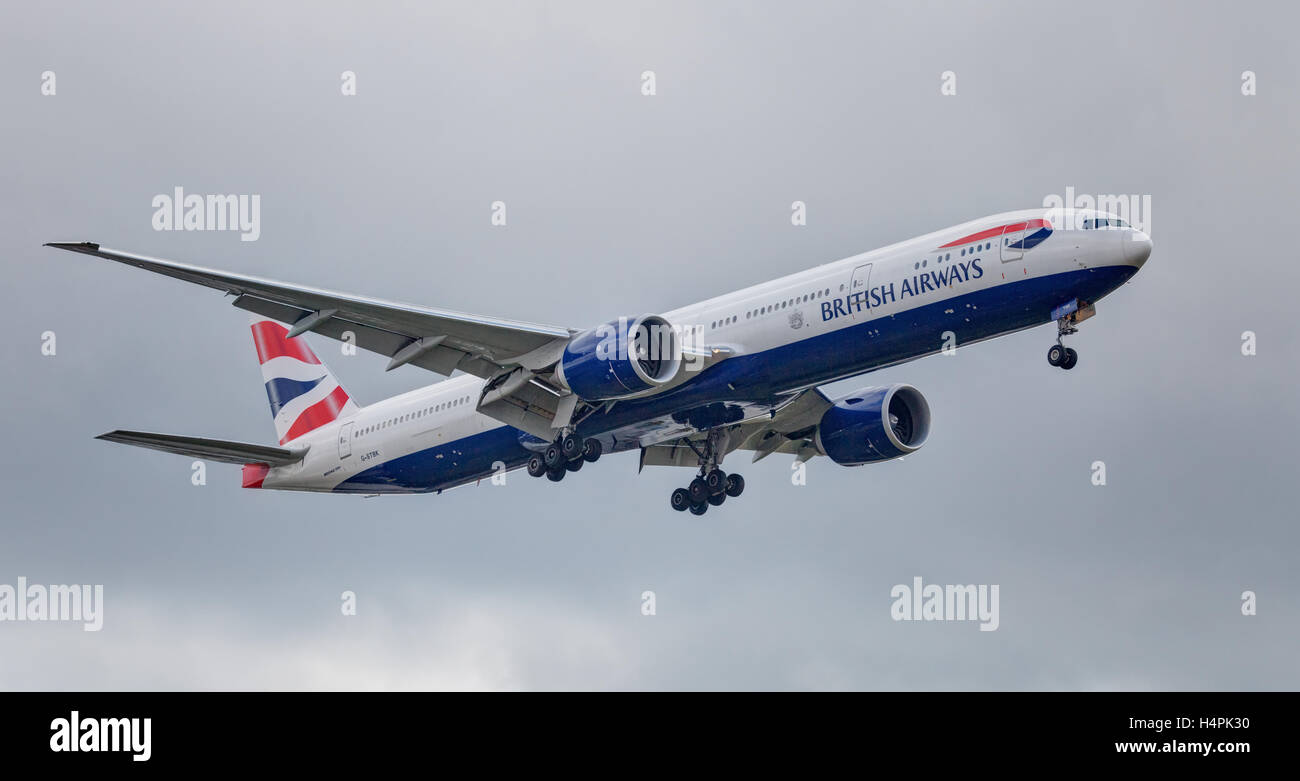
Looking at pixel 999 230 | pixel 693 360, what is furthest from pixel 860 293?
pixel 693 360

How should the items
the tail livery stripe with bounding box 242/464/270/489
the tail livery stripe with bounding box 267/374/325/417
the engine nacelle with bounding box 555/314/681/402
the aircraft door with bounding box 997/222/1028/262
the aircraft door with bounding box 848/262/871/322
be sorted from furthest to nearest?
the tail livery stripe with bounding box 267/374/325/417 → the tail livery stripe with bounding box 242/464/270/489 → the engine nacelle with bounding box 555/314/681/402 → the aircraft door with bounding box 848/262/871/322 → the aircraft door with bounding box 997/222/1028/262

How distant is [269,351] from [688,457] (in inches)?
654

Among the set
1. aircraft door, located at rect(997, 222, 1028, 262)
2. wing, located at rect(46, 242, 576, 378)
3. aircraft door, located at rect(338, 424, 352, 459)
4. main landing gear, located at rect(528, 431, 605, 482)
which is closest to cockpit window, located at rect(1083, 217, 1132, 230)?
aircraft door, located at rect(997, 222, 1028, 262)

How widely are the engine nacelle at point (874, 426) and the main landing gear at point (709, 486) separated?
304 centimetres

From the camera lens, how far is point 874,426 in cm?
5134

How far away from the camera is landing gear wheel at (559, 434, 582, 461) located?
154 feet

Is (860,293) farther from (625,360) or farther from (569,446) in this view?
(569,446)

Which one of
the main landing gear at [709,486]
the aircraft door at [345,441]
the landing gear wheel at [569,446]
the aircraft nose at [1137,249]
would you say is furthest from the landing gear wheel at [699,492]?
the aircraft nose at [1137,249]

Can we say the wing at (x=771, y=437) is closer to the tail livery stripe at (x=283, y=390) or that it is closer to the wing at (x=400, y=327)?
the wing at (x=400, y=327)

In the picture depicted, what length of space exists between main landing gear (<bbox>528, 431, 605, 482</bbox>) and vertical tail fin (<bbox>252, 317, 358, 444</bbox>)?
10.9m

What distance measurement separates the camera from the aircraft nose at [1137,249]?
39750 millimetres

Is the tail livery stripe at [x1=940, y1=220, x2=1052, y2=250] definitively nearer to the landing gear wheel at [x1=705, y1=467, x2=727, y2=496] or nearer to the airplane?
the airplane

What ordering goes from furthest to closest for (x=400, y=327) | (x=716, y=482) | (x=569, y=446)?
(x=716, y=482), (x=569, y=446), (x=400, y=327)

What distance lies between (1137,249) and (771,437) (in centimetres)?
1631
